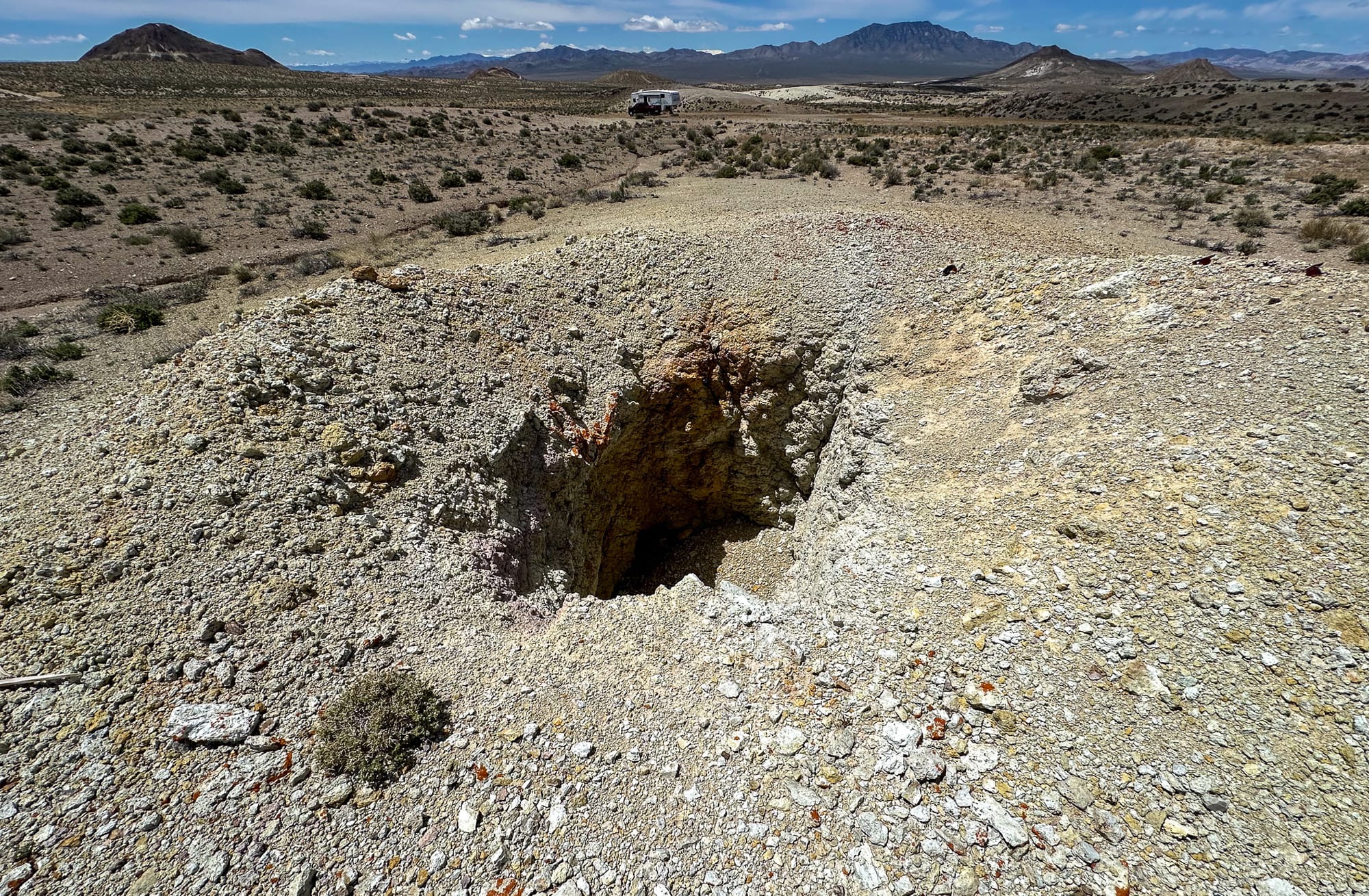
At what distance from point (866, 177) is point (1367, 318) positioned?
2308 centimetres

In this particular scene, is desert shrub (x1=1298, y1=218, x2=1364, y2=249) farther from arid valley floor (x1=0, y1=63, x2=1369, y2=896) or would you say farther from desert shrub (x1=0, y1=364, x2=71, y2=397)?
desert shrub (x1=0, y1=364, x2=71, y2=397)

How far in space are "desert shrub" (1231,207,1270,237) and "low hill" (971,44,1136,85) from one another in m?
153

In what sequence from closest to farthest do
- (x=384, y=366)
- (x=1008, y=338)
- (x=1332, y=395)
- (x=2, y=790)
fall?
(x=2, y=790)
(x=1332, y=395)
(x=384, y=366)
(x=1008, y=338)

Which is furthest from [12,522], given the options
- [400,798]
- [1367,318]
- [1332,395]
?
[1367,318]

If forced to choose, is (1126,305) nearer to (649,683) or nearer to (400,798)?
(649,683)

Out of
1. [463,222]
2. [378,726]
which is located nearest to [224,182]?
[463,222]

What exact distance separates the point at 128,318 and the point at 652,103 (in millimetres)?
58978

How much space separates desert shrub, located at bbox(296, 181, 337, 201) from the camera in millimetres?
24062

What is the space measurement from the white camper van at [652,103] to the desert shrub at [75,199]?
47744 mm

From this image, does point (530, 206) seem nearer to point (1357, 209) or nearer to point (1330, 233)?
point (1330, 233)

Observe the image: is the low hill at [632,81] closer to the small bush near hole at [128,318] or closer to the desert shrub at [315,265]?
the desert shrub at [315,265]

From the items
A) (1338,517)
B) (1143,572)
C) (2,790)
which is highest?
(1338,517)

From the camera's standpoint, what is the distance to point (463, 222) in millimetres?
19922

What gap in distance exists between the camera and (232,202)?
23016 millimetres
